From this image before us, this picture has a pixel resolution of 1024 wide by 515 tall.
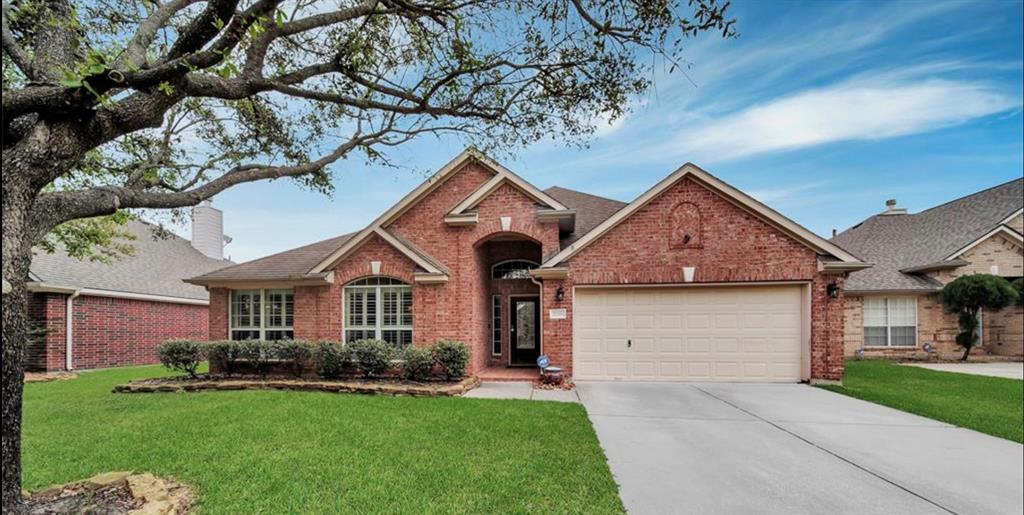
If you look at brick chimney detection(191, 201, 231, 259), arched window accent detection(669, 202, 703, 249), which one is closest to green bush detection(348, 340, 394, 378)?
arched window accent detection(669, 202, 703, 249)

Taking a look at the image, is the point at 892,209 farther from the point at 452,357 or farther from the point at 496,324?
the point at 452,357

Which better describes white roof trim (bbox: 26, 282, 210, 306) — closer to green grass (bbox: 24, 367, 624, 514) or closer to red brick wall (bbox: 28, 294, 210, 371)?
red brick wall (bbox: 28, 294, 210, 371)

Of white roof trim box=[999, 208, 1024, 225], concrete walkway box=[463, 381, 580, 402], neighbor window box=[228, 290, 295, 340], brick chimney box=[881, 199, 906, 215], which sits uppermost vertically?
brick chimney box=[881, 199, 906, 215]

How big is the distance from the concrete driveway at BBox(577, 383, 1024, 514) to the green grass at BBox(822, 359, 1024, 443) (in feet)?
1.75

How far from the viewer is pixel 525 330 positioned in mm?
13672

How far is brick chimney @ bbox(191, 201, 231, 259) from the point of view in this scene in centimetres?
2316

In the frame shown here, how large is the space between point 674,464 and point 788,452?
5.47ft

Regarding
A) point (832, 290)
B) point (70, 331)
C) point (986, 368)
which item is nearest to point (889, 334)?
point (986, 368)

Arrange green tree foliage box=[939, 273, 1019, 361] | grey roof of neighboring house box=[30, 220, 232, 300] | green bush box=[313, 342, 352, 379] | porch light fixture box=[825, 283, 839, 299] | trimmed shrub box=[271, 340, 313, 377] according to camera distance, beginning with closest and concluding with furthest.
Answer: porch light fixture box=[825, 283, 839, 299], green bush box=[313, 342, 352, 379], trimmed shrub box=[271, 340, 313, 377], grey roof of neighboring house box=[30, 220, 232, 300], green tree foliage box=[939, 273, 1019, 361]

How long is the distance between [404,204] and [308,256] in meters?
3.55

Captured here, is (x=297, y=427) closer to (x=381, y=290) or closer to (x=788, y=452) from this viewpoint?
(x=381, y=290)

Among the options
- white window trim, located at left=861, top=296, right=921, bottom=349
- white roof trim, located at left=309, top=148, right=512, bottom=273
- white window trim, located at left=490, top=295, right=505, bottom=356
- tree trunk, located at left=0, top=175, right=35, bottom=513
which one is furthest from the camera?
white window trim, located at left=861, top=296, right=921, bottom=349

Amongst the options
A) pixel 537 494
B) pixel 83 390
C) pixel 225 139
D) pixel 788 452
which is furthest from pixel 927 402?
pixel 83 390

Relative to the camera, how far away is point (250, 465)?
5.01 meters
